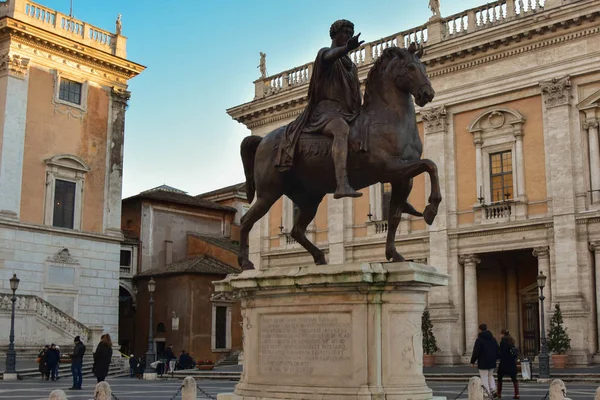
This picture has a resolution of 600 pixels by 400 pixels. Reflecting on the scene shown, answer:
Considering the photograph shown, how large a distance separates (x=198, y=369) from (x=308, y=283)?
2787cm

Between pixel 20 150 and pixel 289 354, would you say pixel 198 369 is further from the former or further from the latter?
pixel 289 354

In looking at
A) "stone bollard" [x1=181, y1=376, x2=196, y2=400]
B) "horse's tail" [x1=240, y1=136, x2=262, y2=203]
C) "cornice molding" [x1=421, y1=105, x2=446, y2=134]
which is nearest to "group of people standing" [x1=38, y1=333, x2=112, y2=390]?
"stone bollard" [x1=181, y1=376, x2=196, y2=400]

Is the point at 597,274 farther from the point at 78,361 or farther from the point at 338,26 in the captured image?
the point at 338,26

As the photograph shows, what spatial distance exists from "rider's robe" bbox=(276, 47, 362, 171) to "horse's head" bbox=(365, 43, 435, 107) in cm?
35

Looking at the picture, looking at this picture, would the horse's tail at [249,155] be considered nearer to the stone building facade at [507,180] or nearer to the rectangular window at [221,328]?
the stone building facade at [507,180]

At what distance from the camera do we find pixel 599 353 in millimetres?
27219

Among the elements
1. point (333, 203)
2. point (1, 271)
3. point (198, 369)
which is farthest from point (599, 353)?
point (1, 271)

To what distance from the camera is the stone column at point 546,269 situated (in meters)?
28.6

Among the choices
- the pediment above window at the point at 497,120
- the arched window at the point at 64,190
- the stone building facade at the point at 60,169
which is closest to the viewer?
the pediment above window at the point at 497,120

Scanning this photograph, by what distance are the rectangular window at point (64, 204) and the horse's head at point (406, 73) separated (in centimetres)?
3019

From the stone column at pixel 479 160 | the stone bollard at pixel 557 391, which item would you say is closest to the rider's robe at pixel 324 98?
the stone bollard at pixel 557 391

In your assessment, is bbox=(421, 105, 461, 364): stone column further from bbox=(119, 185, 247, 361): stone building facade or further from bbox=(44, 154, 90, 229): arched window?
bbox=(44, 154, 90, 229): arched window

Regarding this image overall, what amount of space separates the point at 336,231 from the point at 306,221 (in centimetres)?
2593

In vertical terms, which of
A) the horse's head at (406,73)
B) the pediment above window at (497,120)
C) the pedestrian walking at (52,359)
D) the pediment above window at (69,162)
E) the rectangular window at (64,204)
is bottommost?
the pedestrian walking at (52,359)
